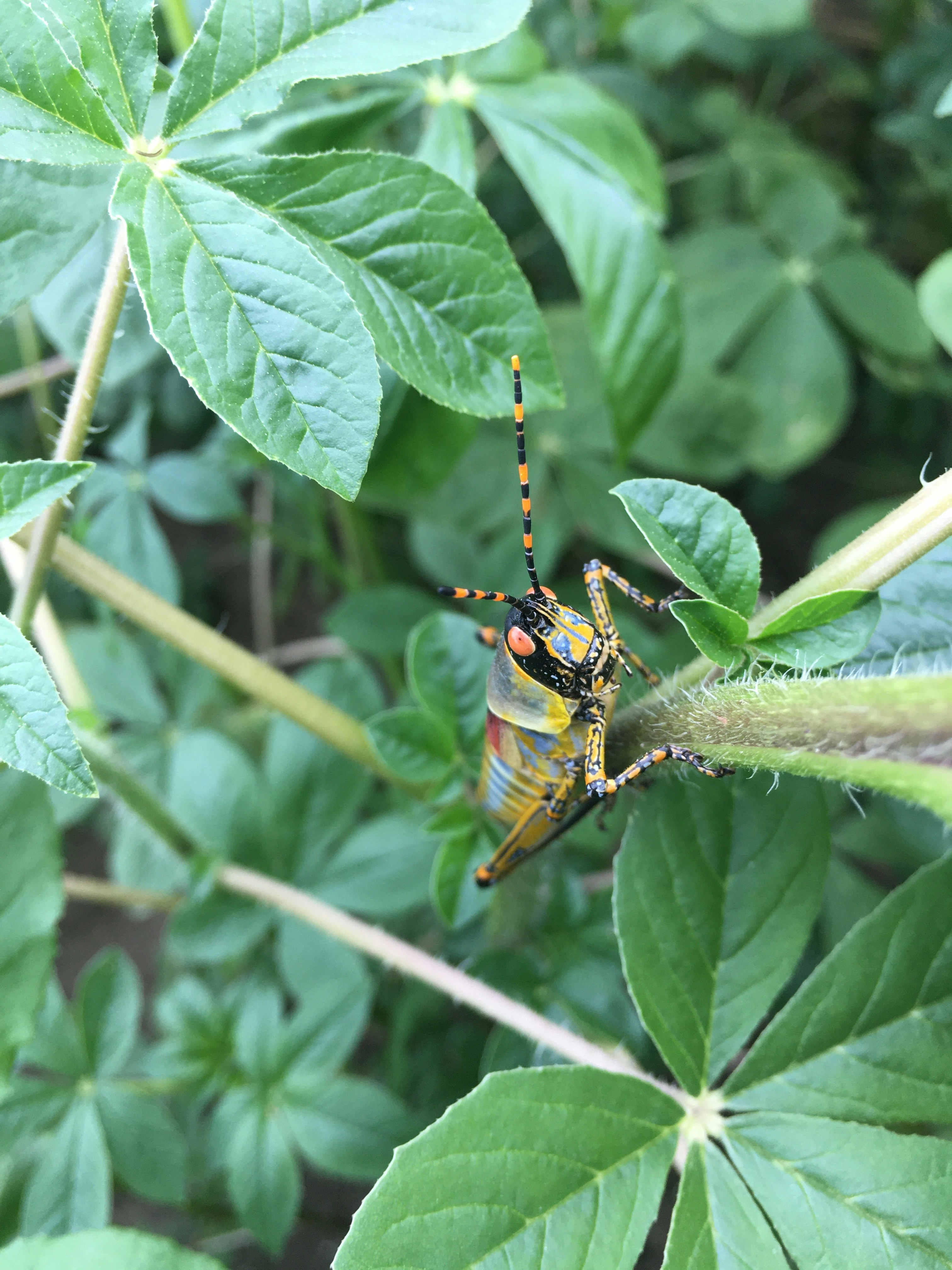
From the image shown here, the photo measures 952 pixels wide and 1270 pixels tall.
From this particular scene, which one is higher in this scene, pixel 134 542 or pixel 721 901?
pixel 134 542

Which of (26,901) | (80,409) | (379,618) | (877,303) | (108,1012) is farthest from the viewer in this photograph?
(877,303)

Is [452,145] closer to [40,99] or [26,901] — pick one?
[40,99]

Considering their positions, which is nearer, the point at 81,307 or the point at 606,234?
the point at 606,234

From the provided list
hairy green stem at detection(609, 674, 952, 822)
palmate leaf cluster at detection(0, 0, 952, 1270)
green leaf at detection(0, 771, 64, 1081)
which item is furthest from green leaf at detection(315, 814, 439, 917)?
hairy green stem at detection(609, 674, 952, 822)

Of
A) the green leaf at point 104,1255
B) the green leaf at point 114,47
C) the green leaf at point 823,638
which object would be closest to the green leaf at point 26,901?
the green leaf at point 104,1255

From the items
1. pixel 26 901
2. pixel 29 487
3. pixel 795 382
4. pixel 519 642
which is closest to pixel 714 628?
pixel 519 642

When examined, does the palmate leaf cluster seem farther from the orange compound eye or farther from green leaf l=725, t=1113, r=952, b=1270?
the orange compound eye

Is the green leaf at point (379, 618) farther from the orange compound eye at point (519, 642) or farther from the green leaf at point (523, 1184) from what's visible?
the green leaf at point (523, 1184)
